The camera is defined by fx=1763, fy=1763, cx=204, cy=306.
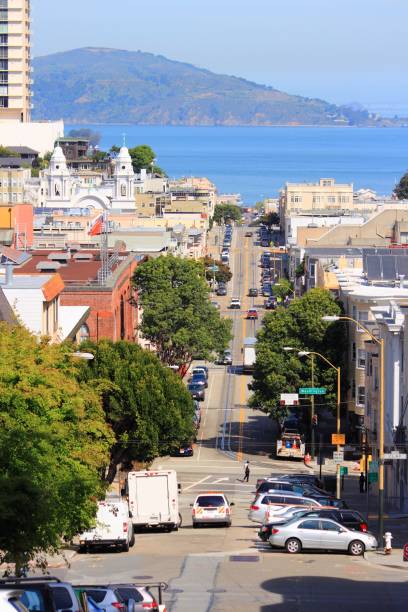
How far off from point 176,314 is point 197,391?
539 centimetres

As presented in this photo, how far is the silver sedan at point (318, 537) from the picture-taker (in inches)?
1937

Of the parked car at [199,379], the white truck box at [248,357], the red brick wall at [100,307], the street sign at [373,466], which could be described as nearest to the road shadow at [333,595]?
the street sign at [373,466]

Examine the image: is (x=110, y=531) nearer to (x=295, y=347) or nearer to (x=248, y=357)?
(x=295, y=347)

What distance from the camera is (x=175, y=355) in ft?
375

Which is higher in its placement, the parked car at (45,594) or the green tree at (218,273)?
the parked car at (45,594)

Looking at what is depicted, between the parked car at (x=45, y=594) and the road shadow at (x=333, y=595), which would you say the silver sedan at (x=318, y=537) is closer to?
the road shadow at (x=333, y=595)

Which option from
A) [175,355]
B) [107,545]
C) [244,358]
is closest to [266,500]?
[107,545]

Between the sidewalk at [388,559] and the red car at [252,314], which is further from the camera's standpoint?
the red car at [252,314]

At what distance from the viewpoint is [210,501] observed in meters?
58.5

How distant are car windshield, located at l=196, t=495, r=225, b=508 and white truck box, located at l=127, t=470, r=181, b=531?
2.22 metres

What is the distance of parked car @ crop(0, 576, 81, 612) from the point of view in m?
24.4

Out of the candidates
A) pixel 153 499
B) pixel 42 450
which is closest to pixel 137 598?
pixel 42 450

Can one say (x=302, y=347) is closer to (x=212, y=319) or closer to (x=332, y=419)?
(x=332, y=419)

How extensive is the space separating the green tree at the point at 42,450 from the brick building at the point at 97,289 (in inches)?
1658
